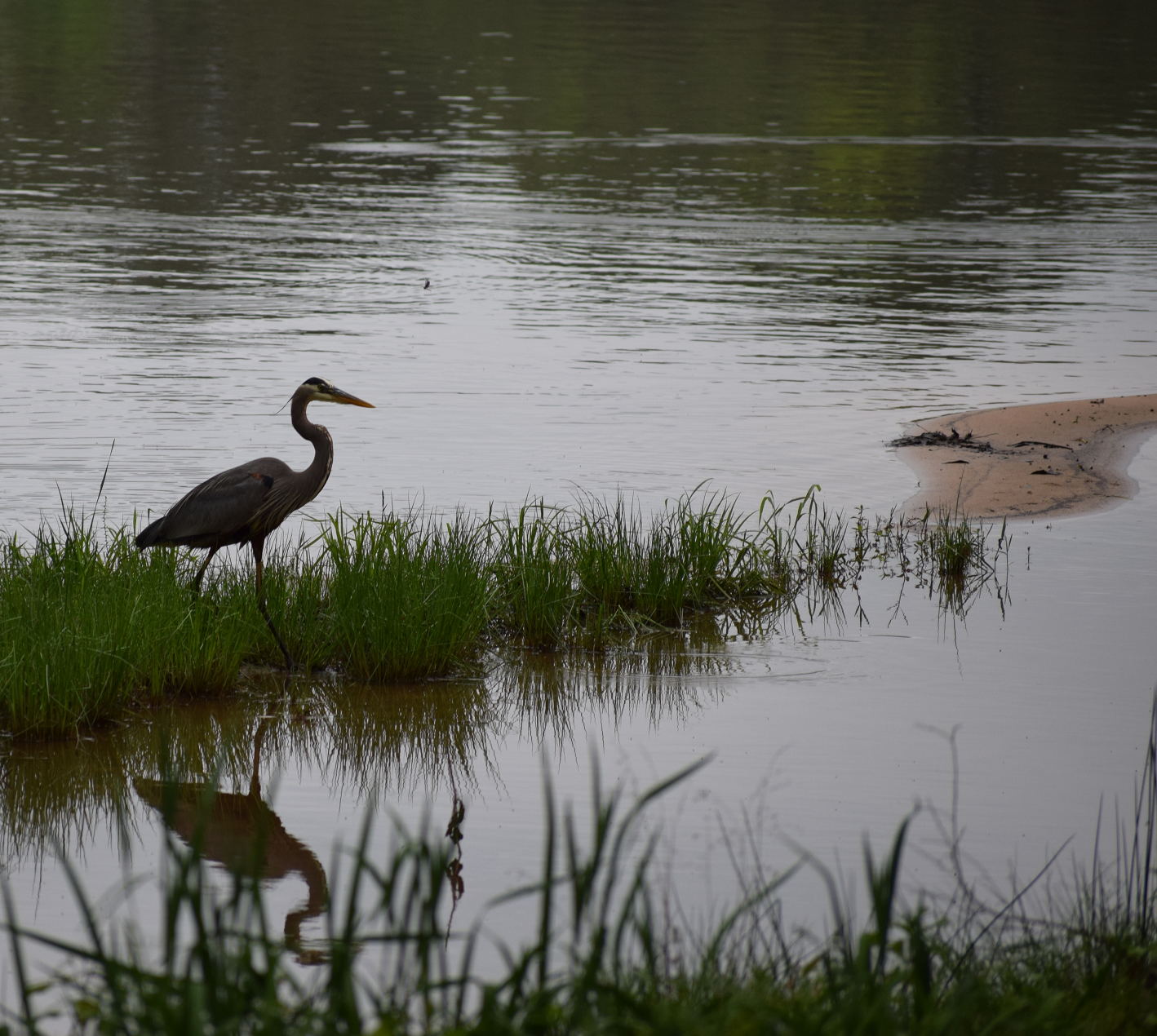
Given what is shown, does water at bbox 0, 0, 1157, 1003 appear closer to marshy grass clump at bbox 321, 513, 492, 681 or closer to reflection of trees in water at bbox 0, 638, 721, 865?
reflection of trees in water at bbox 0, 638, 721, 865

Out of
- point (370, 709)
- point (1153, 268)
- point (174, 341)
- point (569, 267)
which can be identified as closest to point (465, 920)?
point (370, 709)

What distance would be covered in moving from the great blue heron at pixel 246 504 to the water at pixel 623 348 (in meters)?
0.97

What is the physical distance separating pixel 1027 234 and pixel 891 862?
86.5ft

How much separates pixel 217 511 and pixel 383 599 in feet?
3.29

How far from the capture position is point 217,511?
802 cm

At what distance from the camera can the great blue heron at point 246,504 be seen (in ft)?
26.3

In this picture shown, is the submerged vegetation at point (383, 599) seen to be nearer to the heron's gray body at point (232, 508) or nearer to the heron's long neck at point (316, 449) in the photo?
the heron's gray body at point (232, 508)

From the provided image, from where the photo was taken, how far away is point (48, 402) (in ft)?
49.2

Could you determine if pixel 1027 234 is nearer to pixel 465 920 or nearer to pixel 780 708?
pixel 780 708

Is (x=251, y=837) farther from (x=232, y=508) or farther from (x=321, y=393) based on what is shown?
(x=321, y=393)

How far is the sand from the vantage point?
12016mm

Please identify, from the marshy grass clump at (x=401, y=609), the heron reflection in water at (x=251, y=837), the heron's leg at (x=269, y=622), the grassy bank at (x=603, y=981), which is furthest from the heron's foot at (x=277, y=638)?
the grassy bank at (x=603, y=981)

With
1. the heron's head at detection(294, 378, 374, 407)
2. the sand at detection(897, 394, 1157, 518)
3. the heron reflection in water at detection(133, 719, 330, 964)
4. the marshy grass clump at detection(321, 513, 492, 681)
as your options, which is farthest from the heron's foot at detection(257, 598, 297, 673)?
the sand at detection(897, 394, 1157, 518)

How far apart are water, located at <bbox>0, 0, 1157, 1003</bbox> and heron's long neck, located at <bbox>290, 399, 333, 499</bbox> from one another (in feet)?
4.07
